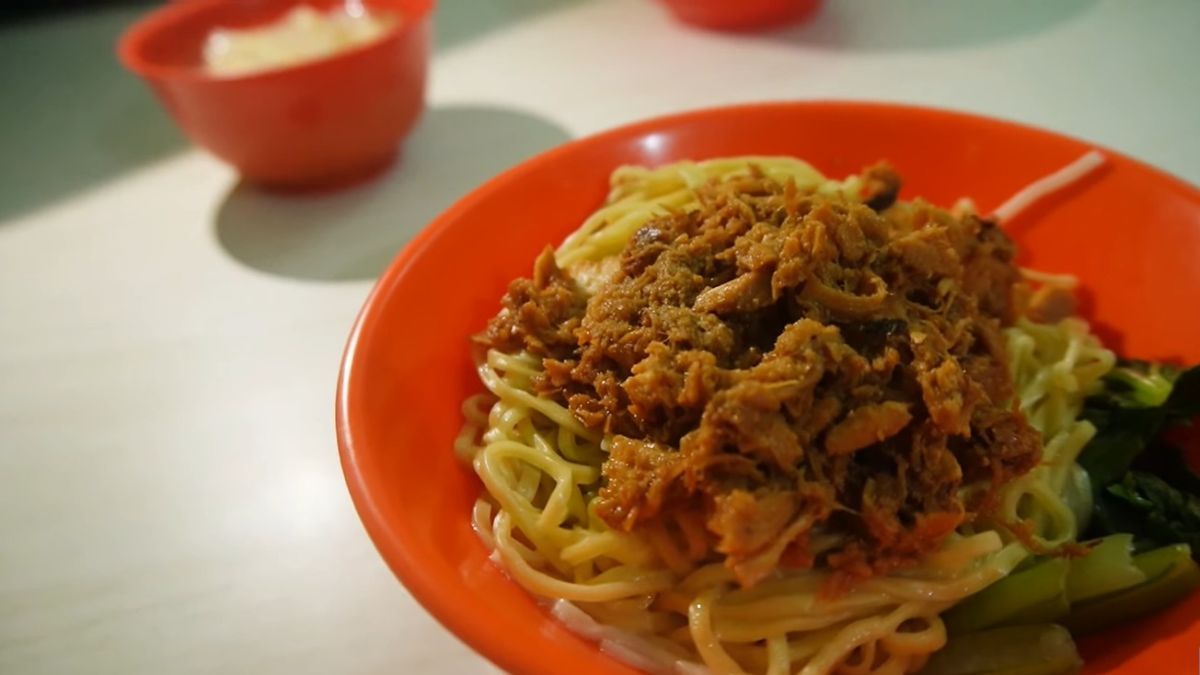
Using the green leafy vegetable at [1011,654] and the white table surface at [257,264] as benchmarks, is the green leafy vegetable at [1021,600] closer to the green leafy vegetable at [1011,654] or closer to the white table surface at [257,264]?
the green leafy vegetable at [1011,654]

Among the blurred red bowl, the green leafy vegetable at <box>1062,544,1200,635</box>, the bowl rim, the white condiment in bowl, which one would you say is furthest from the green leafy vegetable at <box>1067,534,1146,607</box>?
the blurred red bowl

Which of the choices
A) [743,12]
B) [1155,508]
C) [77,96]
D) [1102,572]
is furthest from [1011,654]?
[77,96]

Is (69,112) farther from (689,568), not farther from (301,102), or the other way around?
(689,568)

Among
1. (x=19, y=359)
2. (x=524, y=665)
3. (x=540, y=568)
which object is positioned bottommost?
(x=19, y=359)

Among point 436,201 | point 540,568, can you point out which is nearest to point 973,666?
point 540,568

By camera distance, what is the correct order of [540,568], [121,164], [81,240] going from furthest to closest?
1. [121,164]
2. [81,240]
3. [540,568]

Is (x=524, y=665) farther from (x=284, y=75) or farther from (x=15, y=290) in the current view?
(x=15, y=290)

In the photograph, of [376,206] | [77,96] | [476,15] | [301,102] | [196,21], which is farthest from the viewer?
[476,15]
